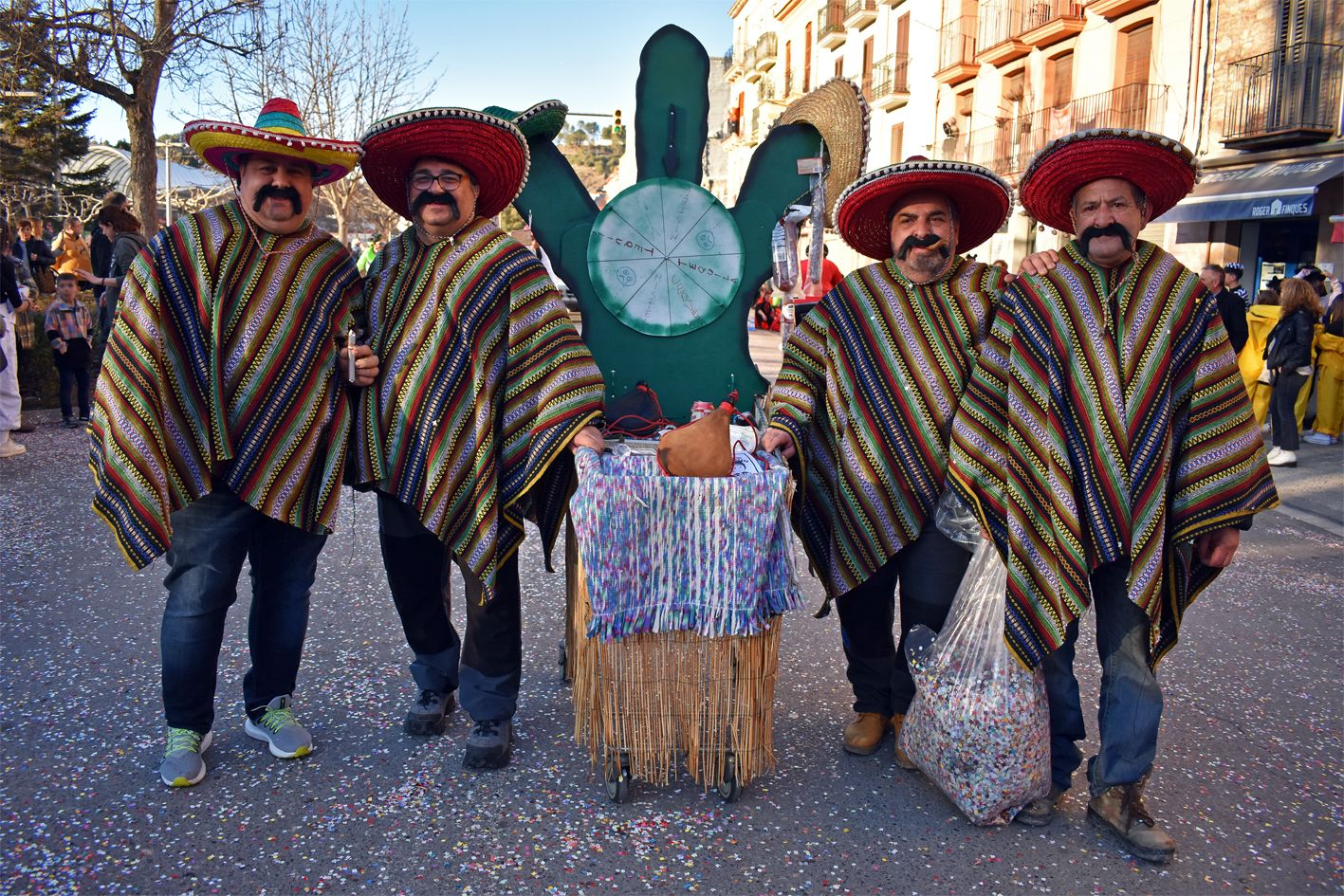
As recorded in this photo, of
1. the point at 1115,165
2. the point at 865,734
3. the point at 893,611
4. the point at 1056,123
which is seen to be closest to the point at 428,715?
the point at 865,734

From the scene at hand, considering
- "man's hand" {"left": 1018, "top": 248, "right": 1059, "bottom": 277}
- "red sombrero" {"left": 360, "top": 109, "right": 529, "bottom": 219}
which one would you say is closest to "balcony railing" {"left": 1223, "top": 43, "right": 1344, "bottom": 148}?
"man's hand" {"left": 1018, "top": 248, "right": 1059, "bottom": 277}

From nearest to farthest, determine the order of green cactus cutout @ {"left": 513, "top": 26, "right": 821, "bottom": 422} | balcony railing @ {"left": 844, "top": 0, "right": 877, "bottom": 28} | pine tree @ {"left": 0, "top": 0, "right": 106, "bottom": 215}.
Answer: green cactus cutout @ {"left": 513, "top": 26, "right": 821, "bottom": 422}
pine tree @ {"left": 0, "top": 0, "right": 106, "bottom": 215}
balcony railing @ {"left": 844, "top": 0, "right": 877, "bottom": 28}

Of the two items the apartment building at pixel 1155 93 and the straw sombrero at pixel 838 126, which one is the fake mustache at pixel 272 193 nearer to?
the straw sombrero at pixel 838 126

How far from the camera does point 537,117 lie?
10.8 ft

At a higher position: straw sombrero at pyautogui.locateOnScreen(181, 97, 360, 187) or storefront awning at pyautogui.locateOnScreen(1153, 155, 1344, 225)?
storefront awning at pyautogui.locateOnScreen(1153, 155, 1344, 225)

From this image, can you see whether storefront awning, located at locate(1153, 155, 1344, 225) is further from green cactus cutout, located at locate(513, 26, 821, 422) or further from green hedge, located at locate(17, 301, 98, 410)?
green hedge, located at locate(17, 301, 98, 410)

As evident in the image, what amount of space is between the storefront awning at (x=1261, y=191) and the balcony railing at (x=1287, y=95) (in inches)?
16.7

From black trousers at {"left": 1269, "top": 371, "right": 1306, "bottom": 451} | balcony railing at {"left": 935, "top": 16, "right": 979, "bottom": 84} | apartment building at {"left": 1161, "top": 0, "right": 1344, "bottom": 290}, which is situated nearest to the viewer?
black trousers at {"left": 1269, "top": 371, "right": 1306, "bottom": 451}

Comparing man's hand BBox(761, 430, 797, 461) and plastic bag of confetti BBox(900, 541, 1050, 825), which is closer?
plastic bag of confetti BBox(900, 541, 1050, 825)

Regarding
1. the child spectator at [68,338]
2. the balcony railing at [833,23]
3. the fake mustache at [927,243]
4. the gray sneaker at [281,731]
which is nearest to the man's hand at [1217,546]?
the fake mustache at [927,243]

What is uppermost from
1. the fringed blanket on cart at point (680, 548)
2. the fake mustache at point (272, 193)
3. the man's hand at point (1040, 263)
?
the fake mustache at point (272, 193)

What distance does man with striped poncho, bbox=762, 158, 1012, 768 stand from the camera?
289 centimetres

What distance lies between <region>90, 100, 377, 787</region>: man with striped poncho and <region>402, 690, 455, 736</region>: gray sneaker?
326mm

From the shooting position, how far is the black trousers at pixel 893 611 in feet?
9.66
